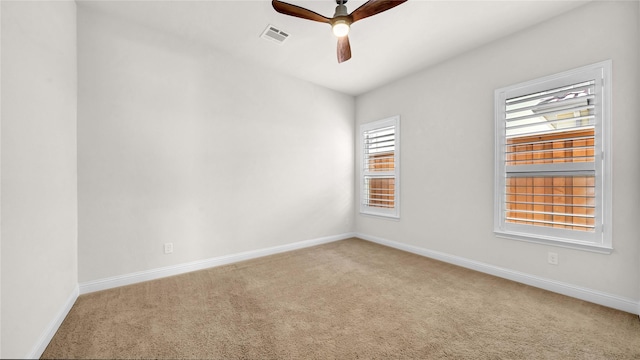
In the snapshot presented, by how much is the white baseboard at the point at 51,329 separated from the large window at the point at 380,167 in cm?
382

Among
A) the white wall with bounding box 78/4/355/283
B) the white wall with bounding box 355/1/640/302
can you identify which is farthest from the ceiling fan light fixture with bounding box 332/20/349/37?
the white wall with bounding box 78/4/355/283

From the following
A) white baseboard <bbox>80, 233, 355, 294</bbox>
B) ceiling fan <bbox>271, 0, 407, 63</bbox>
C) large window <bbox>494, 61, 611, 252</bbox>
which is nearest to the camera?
ceiling fan <bbox>271, 0, 407, 63</bbox>

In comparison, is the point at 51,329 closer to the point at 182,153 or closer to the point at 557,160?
the point at 182,153

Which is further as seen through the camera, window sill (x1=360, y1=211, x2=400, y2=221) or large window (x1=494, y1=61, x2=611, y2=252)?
window sill (x1=360, y1=211, x2=400, y2=221)

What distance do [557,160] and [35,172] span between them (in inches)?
Result: 167

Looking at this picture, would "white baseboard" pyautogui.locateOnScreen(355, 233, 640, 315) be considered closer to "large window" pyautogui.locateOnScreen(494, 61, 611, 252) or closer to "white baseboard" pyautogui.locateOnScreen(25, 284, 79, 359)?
"large window" pyautogui.locateOnScreen(494, 61, 611, 252)

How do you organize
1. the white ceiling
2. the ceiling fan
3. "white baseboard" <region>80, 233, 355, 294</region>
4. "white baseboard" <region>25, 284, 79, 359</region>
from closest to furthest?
1. "white baseboard" <region>25, 284, 79, 359</region>
2. the ceiling fan
3. the white ceiling
4. "white baseboard" <region>80, 233, 355, 294</region>

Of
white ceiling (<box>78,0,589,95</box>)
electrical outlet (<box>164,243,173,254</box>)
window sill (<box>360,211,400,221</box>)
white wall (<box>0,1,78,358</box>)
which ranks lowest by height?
electrical outlet (<box>164,243,173,254</box>)

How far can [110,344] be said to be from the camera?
1.66 metres

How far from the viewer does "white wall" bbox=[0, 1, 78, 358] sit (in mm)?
1321

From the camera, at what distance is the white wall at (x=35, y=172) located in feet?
4.33

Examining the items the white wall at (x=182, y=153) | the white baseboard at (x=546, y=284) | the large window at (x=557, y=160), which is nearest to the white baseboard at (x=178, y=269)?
the white wall at (x=182, y=153)

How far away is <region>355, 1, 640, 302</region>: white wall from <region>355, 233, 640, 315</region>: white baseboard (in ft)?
0.15

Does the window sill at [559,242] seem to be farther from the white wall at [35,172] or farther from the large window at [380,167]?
the white wall at [35,172]
